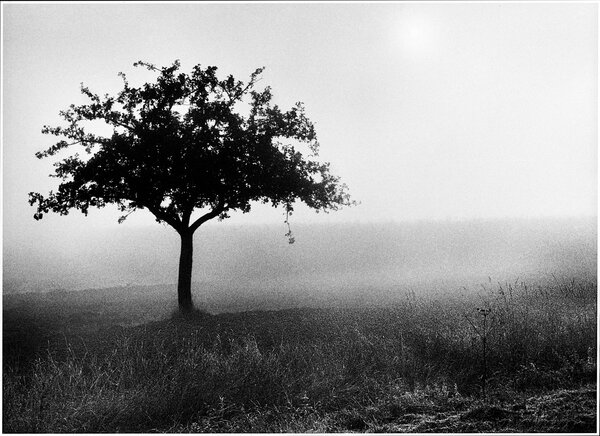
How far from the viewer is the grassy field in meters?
6.27

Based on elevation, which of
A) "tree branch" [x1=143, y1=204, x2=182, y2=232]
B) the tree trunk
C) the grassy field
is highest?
"tree branch" [x1=143, y1=204, x2=182, y2=232]

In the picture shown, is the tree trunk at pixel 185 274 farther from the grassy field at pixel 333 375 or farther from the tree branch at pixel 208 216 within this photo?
the grassy field at pixel 333 375

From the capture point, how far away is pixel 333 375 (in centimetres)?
767

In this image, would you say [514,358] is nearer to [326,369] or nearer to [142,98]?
[326,369]

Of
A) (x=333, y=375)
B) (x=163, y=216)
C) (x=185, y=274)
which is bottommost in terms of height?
(x=333, y=375)

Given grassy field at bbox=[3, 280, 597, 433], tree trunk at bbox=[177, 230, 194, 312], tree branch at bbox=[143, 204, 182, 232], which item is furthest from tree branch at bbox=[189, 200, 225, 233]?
grassy field at bbox=[3, 280, 597, 433]

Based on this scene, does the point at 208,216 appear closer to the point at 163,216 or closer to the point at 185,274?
the point at 163,216

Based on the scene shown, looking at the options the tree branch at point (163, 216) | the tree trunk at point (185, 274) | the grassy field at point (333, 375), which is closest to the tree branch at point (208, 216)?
the tree trunk at point (185, 274)

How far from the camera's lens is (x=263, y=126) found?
537 inches

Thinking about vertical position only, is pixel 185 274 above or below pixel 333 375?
above

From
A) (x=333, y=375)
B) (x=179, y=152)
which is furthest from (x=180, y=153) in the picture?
(x=333, y=375)

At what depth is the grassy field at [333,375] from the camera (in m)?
6.27

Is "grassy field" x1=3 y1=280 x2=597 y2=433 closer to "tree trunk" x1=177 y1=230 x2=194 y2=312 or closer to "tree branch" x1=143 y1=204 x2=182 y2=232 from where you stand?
"tree trunk" x1=177 y1=230 x2=194 y2=312

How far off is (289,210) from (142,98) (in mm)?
→ 5479
